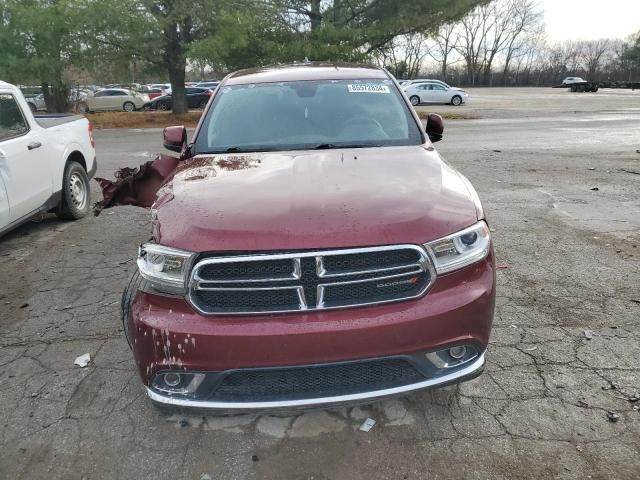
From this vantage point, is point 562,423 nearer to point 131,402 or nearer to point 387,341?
point 387,341

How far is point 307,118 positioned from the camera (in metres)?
3.77

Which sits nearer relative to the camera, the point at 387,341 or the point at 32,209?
the point at 387,341

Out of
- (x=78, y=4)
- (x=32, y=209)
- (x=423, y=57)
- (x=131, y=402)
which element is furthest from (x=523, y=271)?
(x=423, y=57)

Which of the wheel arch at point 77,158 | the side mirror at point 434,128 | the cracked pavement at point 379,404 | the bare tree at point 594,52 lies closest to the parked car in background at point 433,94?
the wheel arch at point 77,158

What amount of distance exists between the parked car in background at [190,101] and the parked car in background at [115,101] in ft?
2.21

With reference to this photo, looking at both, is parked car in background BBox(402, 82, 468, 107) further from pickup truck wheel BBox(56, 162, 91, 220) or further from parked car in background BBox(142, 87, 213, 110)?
pickup truck wheel BBox(56, 162, 91, 220)

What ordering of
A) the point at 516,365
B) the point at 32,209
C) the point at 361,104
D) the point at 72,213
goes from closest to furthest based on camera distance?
the point at 516,365, the point at 361,104, the point at 32,209, the point at 72,213

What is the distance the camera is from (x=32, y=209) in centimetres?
554

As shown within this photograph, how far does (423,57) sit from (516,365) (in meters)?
91.6

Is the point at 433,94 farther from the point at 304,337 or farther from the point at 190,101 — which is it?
the point at 304,337

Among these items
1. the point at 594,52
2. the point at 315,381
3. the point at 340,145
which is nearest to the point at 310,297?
the point at 315,381

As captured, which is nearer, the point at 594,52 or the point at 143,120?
the point at 143,120

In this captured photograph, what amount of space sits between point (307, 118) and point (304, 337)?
2.06 meters

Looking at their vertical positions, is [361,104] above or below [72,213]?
above
